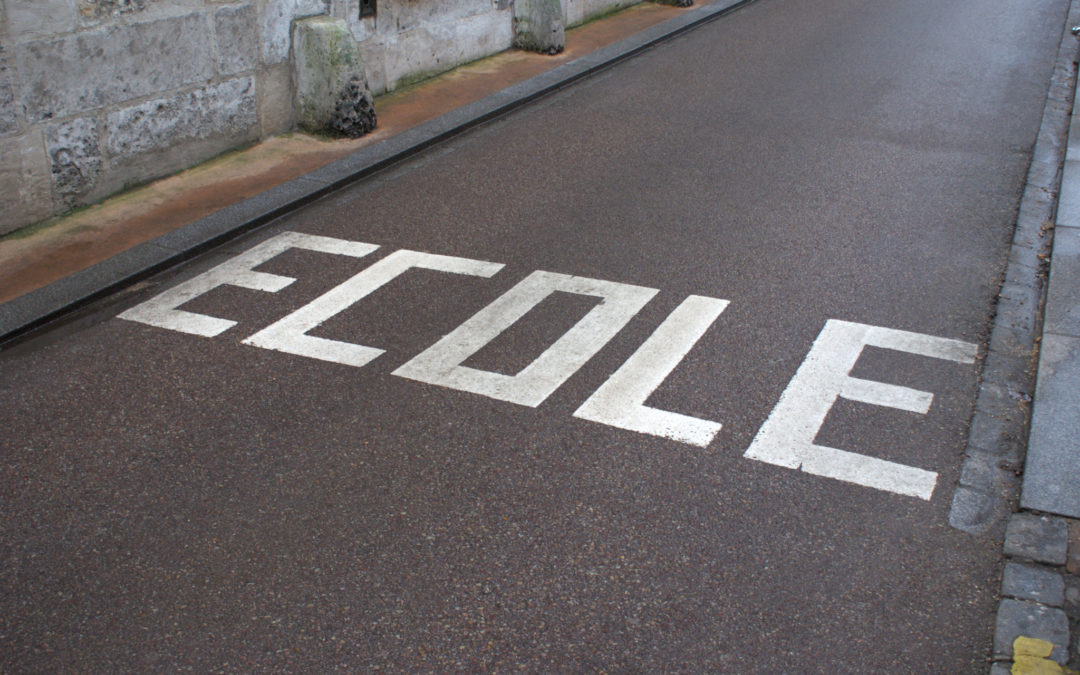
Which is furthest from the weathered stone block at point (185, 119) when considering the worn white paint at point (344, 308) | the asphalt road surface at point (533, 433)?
the worn white paint at point (344, 308)

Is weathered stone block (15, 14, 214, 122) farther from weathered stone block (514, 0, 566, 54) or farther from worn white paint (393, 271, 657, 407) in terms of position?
weathered stone block (514, 0, 566, 54)

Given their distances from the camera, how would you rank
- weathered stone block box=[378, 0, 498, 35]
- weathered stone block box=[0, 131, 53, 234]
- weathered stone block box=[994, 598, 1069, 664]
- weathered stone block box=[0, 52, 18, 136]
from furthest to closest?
weathered stone block box=[378, 0, 498, 35] → weathered stone block box=[0, 131, 53, 234] → weathered stone block box=[0, 52, 18, 136] → weathered stone block box=[994, 598, 1069, 664]

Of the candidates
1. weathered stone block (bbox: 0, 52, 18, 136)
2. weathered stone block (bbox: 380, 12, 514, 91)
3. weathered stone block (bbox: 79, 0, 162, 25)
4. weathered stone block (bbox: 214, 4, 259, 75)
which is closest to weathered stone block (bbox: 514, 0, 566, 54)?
weathered stone block (bbox: 380, 12, 514, 91)

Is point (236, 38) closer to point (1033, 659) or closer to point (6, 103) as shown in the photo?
point (6, 103)

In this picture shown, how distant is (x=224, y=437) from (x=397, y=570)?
1.40 m

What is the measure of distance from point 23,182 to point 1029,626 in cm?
687

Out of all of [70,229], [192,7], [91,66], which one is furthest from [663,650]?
[192,7]

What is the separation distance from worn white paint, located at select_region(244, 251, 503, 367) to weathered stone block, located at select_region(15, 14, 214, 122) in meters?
2.65

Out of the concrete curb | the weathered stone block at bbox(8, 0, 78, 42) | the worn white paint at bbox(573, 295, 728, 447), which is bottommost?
the worn white paint at bbox(573, 295, 728, 447)

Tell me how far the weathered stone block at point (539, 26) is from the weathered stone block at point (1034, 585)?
9782 mm

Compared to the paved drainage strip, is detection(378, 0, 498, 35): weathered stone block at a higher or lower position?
higher

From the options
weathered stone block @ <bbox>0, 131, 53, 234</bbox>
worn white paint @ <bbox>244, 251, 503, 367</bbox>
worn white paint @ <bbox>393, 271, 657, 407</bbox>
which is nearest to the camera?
worn white paint @ <bbox>393, 271, 657, 407</bbox>

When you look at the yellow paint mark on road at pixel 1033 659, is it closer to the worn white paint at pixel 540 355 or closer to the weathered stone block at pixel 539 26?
the worn white paint at pixel 540 355

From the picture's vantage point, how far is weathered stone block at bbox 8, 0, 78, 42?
6.89 meters
